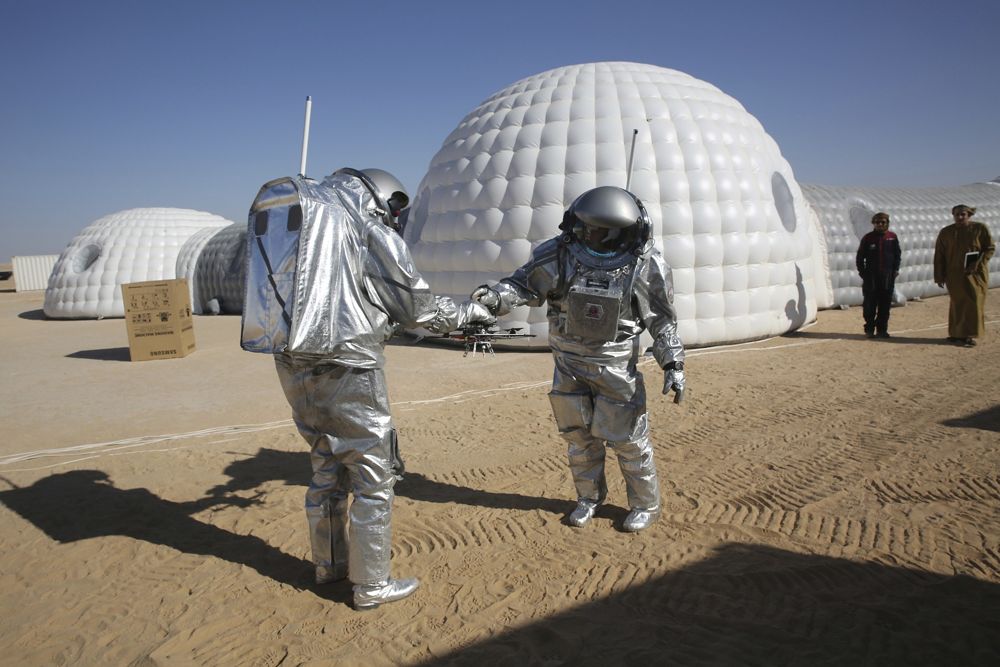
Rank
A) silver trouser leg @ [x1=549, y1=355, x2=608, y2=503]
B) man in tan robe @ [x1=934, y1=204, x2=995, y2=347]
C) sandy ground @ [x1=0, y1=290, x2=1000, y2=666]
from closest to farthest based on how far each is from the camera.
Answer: sandy ground @ [x1=0, y1=290, x2=1000, y2=666], silver trouser leg @ [x1=549, y1=355, x2=608, y2=503], man in tan robe @ [x1=934, y1=204, x2=995, y2=347]

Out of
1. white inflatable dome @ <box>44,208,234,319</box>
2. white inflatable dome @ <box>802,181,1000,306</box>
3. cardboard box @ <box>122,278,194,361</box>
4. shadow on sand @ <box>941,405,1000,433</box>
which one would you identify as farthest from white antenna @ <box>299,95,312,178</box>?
white inflatable dome @ <box>44,208,234,319</box>

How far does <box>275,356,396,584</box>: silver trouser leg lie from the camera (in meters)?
2.80

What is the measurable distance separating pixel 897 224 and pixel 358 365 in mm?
14812

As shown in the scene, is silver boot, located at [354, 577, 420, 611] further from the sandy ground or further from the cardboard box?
the cardboard box

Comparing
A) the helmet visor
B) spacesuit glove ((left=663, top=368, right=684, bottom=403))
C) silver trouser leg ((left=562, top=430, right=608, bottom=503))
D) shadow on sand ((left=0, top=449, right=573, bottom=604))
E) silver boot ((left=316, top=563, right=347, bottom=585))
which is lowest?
shadow on sand ((left=0, top=449, right=573, bottom=604))

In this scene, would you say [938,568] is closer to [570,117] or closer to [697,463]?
[697,463]

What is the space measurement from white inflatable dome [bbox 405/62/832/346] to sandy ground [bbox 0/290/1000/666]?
2.59 metres

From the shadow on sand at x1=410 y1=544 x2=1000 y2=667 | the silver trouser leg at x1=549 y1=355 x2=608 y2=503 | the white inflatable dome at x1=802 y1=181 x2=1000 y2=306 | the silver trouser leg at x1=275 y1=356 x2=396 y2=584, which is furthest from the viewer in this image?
the white inflatable dome at x1=802 y1=181 x2=1000 y2=306

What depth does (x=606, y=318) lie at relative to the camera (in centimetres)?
340

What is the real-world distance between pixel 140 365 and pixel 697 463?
331 inches

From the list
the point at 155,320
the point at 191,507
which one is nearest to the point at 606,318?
the point at 191,507

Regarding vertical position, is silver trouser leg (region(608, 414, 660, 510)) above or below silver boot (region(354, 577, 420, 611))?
above

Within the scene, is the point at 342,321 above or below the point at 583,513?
above

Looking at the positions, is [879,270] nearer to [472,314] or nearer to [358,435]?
[472,314]
